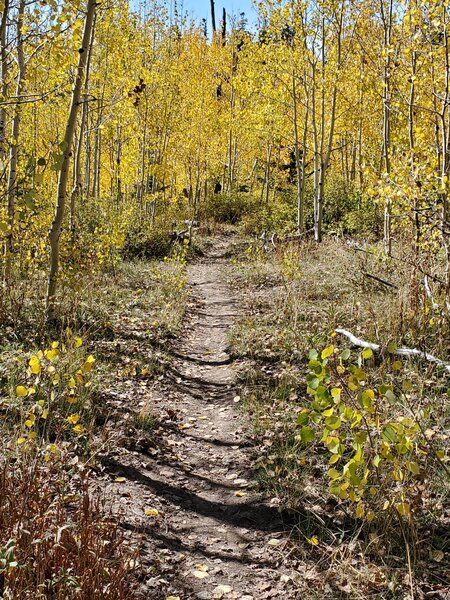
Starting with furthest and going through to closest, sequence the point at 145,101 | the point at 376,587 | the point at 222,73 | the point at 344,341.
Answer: the point at 222,73, the point at 145,101, the point at 344,341, the point at 376,587

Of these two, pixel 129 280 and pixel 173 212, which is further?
pixel 173 212

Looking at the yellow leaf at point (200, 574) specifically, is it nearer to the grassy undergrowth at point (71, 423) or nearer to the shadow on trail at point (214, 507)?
the grassy undergrowth at point (71, 423)

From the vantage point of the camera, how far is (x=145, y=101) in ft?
48.1

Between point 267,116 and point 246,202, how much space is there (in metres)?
7.37

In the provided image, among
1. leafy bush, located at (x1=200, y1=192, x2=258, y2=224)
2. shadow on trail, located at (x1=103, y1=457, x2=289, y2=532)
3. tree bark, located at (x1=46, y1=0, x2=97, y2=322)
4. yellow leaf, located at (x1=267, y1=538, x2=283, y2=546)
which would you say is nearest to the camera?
yellow leaf, located at (x1=267, y1=538, x2=283, y2=546)

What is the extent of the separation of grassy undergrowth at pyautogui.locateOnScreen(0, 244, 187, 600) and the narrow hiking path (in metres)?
0.23

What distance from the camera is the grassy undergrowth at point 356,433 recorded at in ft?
7.30

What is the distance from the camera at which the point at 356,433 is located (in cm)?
219

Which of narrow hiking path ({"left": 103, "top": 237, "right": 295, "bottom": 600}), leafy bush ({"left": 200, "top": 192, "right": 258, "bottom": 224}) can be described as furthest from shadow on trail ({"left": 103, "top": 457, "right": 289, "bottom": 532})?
leafy bush ({"left": 200, "top": 192, "right": 258, "bottom": 224})

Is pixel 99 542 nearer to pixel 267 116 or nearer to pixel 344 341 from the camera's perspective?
pixel 344 341

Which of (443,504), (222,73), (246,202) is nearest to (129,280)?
(443,504)

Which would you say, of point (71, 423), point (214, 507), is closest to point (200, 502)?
point (214, 507)

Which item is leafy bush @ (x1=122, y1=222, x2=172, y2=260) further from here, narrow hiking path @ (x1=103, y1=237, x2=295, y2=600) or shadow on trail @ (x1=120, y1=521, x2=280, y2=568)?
shadow on trail @ (x1=120, y1=521, x2=280, y2=568)

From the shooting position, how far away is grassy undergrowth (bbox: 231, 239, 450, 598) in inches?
87.7
